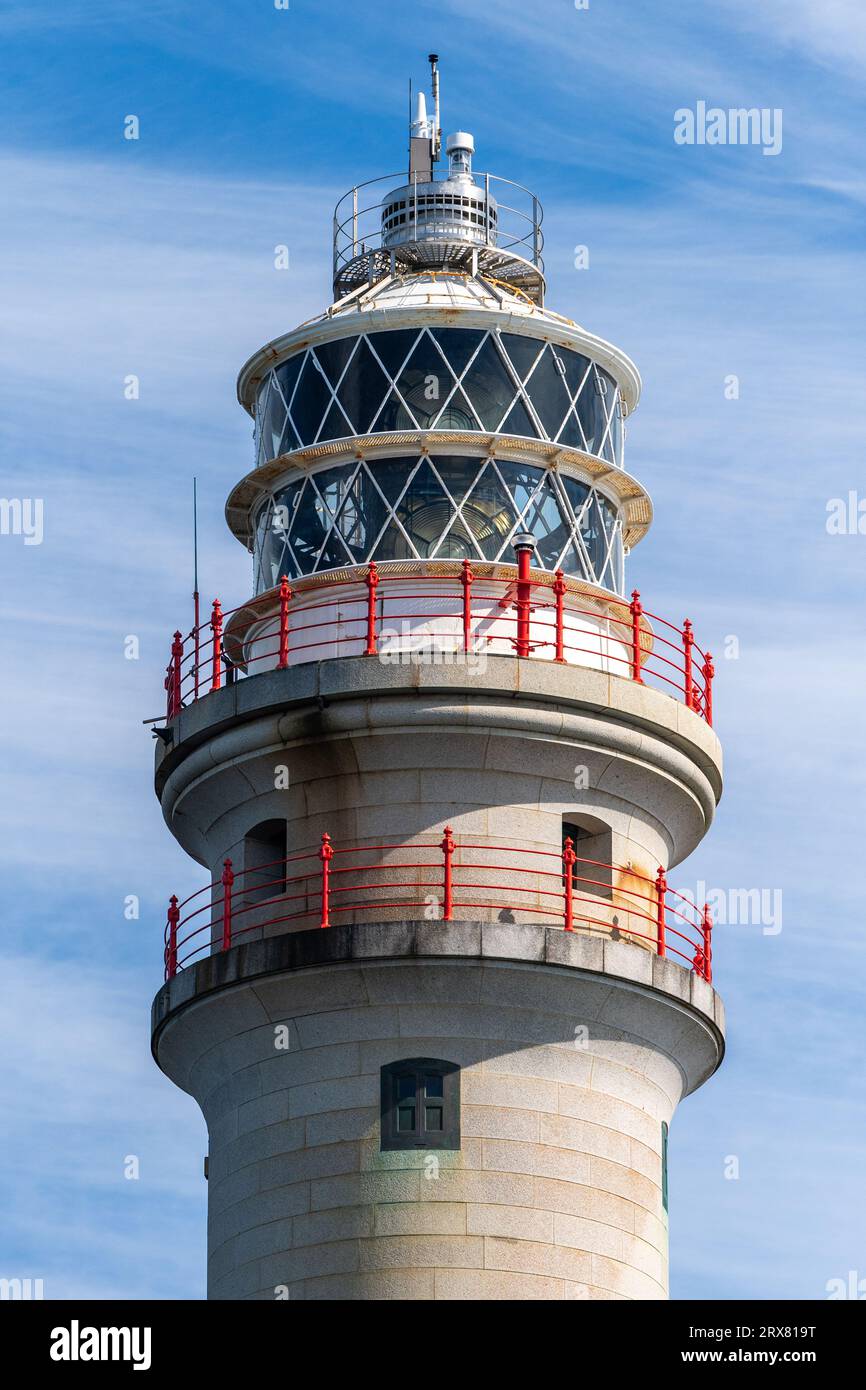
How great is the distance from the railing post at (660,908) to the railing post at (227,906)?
5.11 metres

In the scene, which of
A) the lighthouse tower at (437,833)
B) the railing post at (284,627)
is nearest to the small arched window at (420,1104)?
the lighthouse tower at (437,833)

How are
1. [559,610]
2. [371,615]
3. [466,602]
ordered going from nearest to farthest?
1. [466,602]
2. [371,615]
3. [559,610]

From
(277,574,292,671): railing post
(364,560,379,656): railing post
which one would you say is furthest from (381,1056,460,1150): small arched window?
(277,574,292,671): railing post

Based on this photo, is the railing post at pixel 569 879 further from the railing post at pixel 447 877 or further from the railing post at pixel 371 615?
the railing post at pixel 371 615

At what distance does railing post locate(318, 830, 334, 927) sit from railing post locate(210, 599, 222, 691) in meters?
2.84

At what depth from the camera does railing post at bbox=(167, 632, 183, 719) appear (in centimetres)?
4234

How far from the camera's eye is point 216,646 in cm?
4197

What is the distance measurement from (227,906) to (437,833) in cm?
263

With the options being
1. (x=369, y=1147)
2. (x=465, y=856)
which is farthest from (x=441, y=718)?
(x=369, y=1147)

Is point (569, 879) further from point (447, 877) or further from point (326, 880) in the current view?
point (326, 880)

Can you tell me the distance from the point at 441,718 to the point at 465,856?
5.37ft

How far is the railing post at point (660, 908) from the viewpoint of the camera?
41062 mm

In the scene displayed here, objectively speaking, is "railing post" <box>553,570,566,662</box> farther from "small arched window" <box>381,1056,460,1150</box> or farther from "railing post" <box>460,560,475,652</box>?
"small arched window" <box>381,1056,460,1150</box>

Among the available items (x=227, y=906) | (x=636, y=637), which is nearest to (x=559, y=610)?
(x=636, y=637)
